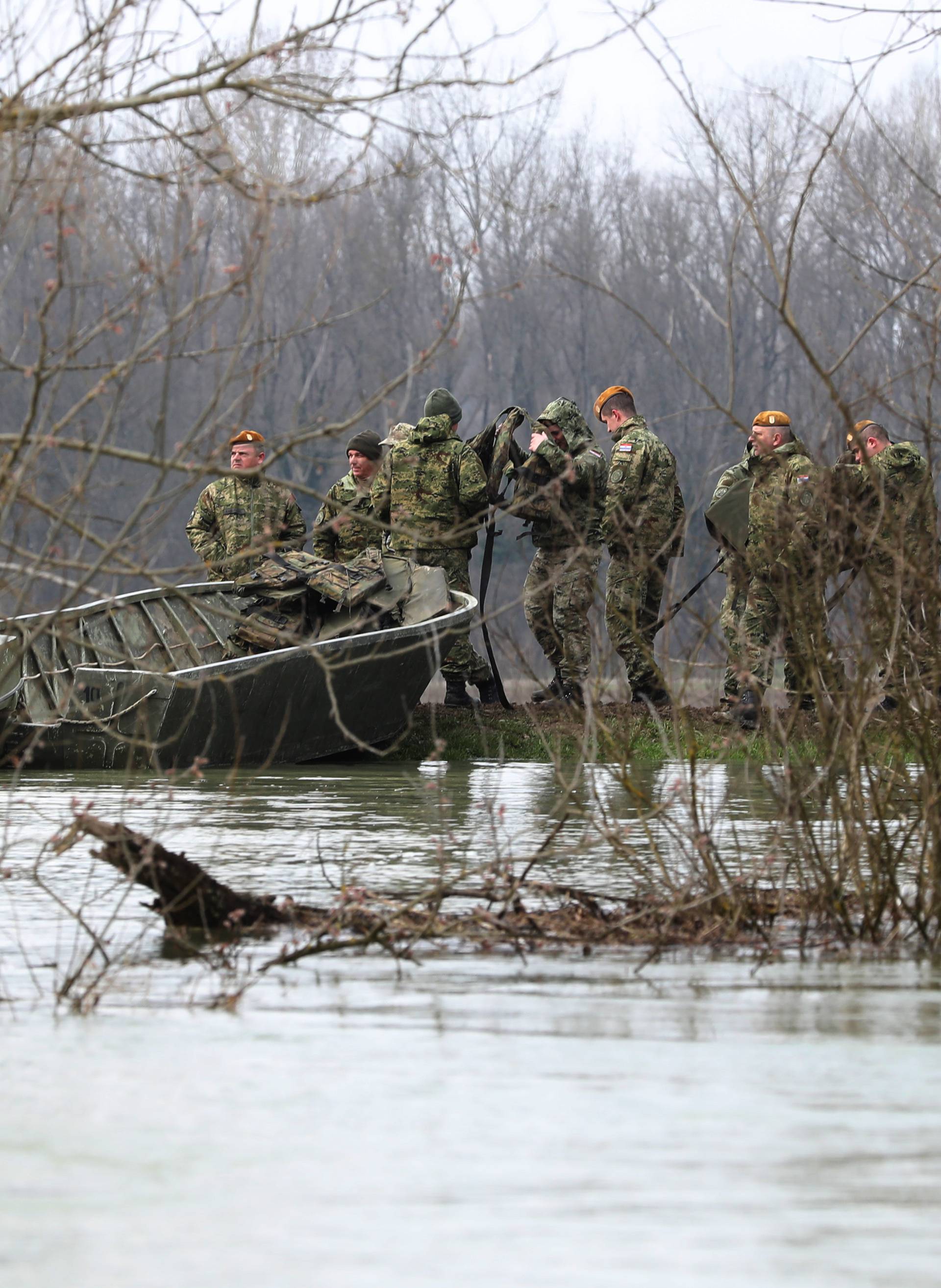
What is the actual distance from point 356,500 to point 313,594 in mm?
1259

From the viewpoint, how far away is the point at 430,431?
16141 millimetres

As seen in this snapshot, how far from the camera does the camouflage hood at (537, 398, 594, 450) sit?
15.8 meters

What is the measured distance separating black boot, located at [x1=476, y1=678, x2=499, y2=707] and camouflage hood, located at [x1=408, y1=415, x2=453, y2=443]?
80.7 inches

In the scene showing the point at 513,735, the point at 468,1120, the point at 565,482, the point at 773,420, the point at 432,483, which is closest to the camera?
the point at 468,1120

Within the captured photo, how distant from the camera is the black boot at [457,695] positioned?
16.8 meters

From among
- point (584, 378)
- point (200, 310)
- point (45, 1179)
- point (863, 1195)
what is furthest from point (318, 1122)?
point (584, 378)

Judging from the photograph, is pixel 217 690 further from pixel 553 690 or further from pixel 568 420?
pixel 553 690

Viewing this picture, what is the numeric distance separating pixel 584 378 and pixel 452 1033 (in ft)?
163

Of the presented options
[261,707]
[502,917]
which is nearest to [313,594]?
[261,707]

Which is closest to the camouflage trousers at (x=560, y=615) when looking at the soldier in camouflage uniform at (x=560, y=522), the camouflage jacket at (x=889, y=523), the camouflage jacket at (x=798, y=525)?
the soldier in camouflage uniform at (x=560, y=522)

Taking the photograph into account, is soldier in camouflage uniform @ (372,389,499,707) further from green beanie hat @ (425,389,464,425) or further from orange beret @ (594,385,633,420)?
orange beret @ (594,385,633,420)

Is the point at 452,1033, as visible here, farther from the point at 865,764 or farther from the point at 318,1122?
the point at 865,764

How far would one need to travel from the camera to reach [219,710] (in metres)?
13.5

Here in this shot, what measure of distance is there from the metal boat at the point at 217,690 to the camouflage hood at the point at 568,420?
1463 mm
